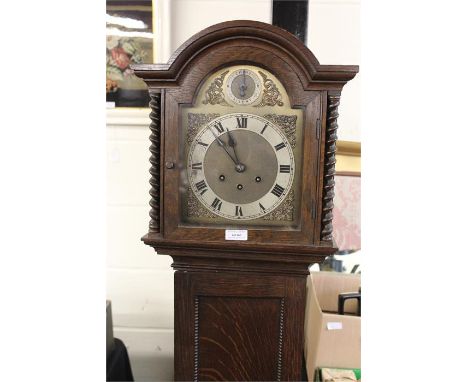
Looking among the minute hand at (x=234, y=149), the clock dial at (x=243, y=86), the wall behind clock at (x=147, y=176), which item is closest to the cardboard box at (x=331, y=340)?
the wall behind clock at (x=147, y=176)

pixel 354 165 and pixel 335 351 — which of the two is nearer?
pixel 335 351

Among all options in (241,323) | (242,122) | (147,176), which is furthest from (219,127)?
(147,176)

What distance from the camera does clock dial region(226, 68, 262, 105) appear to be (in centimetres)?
88

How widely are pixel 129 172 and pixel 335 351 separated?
0.97 meters

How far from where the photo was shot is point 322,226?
0.90 meters

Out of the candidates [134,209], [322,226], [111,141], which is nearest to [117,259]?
[134,209]

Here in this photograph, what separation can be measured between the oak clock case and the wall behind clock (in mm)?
582

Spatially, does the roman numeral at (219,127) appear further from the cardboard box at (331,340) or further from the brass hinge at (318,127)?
the cardboard box at (331,340)

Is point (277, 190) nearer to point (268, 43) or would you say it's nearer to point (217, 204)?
point (217, 204)

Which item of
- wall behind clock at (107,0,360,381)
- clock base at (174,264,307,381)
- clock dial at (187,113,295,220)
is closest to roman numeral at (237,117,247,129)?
clock dial at (187,113,295,220)

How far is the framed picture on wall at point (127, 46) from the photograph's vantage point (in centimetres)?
139

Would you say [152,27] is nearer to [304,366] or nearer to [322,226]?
[322,226]

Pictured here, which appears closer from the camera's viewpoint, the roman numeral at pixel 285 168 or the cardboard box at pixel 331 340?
the roman numeral at pixel 285 168

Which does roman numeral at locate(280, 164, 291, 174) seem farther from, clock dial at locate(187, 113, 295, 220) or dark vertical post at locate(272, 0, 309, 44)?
dark vertical post at locate(272, 0, 309, 44)
